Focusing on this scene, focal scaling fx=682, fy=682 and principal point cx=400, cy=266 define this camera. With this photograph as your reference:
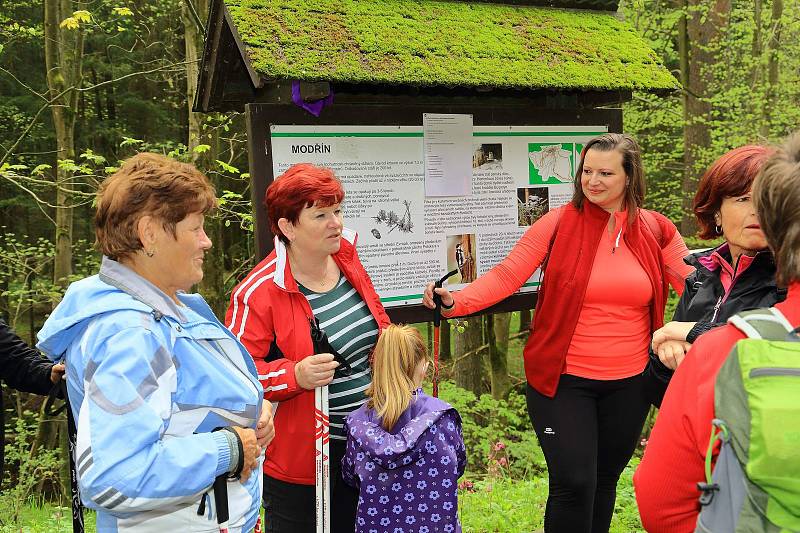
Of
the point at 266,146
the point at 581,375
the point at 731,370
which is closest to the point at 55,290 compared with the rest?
the point at 266,146

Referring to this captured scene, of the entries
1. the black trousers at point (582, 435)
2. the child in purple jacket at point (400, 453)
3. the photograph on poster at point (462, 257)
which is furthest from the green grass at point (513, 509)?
the child in purple jacket at point (400, 453)

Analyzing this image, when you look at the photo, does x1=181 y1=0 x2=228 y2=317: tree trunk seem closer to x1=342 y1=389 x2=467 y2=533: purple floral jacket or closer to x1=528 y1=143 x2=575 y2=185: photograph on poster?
x1=528 y1=143 x2=575 y2=185: photograph on poster

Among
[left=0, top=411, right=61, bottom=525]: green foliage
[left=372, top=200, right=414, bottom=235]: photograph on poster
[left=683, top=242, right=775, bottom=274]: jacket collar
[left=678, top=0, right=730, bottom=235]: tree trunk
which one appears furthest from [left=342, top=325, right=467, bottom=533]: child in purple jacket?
[left=678, top=0, right=730, bottom=235]: tree trunk

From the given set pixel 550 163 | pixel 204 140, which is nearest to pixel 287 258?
pixel 550 163

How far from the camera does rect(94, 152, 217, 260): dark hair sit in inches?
73.5

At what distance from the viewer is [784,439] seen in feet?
4.22

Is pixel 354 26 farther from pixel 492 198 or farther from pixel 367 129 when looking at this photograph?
pixel 492 198

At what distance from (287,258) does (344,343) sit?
17.2 inches

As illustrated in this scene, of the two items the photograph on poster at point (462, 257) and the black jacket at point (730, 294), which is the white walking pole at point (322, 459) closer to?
the photograph on poster at point (462, 257)

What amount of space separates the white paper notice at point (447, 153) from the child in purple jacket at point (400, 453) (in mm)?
1154

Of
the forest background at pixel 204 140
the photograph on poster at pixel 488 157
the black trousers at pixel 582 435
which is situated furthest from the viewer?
the forest background at pixel 204 140

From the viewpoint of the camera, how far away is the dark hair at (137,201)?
1.87 metres

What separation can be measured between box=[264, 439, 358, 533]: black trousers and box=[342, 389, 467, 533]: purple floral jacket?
8.5 inches

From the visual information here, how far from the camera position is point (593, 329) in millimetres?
3406
